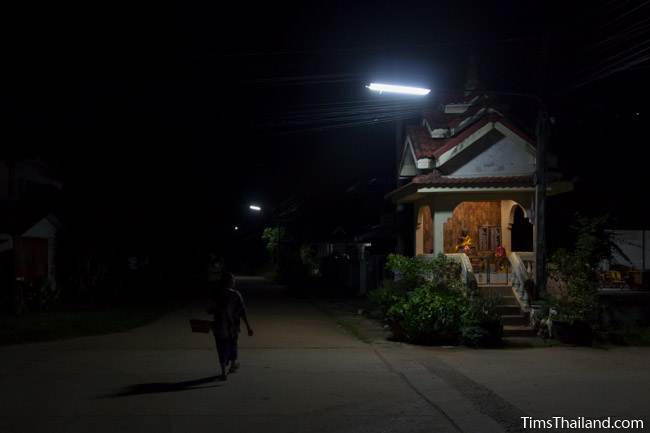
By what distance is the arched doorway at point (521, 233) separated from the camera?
73.8 feet

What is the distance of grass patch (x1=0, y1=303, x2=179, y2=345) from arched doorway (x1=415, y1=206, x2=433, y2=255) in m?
8.76

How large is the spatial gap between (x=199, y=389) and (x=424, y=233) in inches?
534

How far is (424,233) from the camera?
22.3 metres

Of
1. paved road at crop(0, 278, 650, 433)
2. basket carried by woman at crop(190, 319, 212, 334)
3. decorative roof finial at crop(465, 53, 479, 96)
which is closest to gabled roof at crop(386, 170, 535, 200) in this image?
decorative roof finial at crop(465, 53, 479, 96)

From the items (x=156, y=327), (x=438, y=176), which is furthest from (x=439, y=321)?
(x=156, y=327)

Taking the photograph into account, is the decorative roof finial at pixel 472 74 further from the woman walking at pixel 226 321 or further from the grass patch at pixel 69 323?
the woman walking at pixel 226 321

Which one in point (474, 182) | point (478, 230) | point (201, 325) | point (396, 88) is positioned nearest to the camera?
point (201, 325)

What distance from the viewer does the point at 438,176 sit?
18969 mm

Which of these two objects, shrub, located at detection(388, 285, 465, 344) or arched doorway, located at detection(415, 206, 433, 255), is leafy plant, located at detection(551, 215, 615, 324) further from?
arched doorway, located at detection(415, 206, 433, 255)

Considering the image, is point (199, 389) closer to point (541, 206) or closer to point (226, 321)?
point (226, 321)

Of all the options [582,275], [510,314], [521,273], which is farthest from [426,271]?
[582,275]

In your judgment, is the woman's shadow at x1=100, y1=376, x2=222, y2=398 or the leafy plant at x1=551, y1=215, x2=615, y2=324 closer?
the woman's shadow at x1=100, y1=376, x2=222, y2=398

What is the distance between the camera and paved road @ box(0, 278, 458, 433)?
25.9 feet

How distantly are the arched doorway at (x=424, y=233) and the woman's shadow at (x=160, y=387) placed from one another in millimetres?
12406
